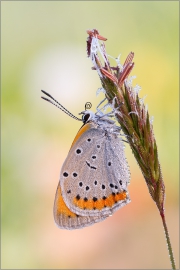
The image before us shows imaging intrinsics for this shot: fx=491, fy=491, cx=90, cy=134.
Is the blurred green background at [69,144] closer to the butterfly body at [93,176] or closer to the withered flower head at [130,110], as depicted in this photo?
the butterfly body at [93,176]

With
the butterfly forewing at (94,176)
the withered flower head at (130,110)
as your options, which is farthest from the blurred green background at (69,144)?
the withered flower head at (130,110)

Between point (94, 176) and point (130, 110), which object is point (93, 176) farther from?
point (130, 110)

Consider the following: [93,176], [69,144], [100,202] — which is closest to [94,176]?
[93,176]

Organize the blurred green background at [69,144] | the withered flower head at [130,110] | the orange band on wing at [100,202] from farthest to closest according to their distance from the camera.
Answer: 1. the blurred green background at [69,144]
2. the orange band on wing at [100,202]
3. the withered flower head at [130,110]

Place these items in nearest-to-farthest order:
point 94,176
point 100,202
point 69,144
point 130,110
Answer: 1. point 130,110
2. point 100,202
3. point 94,176
4. point 69,144

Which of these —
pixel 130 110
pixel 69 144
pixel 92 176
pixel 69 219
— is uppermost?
pixel 69 144

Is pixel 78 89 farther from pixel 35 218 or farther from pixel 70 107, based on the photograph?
pixel 35 218
